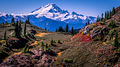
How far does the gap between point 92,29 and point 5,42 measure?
5653 cm

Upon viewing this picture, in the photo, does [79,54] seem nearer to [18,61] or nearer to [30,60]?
[30,60]

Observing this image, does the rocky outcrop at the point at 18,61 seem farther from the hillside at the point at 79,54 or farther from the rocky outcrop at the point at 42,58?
the rocky outcrop at the point at 42,58

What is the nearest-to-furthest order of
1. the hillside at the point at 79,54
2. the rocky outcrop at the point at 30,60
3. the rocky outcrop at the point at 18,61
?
the hillside at the point at 79,54, the rocky outcrop at the point at 18,61, the rocky outcrop at the point at 30,60

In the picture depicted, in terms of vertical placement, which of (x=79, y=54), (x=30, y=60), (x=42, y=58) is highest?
(x=79, y=54)

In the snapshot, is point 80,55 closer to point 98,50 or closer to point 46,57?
point 98,50

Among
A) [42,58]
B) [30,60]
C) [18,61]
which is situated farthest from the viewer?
[42,58]

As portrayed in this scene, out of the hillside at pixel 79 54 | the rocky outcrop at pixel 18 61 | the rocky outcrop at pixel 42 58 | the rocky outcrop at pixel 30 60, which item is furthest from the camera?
the rocky outcrop at pixel 42 58

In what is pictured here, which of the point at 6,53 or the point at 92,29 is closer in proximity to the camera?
the point at 6,53

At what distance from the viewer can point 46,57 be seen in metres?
62.9

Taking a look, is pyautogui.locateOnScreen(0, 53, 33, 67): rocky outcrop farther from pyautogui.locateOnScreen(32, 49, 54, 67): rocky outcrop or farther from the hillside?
pyautogui.locateOnScreen(32, 49, 54, 67): rocky outcrop

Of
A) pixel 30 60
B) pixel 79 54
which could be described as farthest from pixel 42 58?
pixel 79 54

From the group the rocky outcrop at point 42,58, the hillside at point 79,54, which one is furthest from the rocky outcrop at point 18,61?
the rocky outcrop at point 42,58

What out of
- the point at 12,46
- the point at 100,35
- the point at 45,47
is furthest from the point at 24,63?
the point at 100,35

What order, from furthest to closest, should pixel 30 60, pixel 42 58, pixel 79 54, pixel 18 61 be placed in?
pixel 42 58, pixel 79 54, pixel 30 60, pixel 18 61
